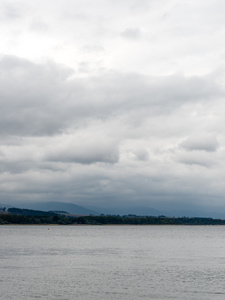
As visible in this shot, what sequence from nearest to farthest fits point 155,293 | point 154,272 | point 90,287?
point 155,293
point 90,287
point 154,272

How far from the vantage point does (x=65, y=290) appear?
61.7 meters

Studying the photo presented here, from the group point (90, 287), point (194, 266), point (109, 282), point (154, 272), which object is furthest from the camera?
point (194, 266)

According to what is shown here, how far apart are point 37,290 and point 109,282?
485 inches

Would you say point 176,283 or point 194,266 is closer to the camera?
point 176,283

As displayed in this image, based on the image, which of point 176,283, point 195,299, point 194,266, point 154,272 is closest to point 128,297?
point 195,299

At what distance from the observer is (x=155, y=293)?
5994 cm

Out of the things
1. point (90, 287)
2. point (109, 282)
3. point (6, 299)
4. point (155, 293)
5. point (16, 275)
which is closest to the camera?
point (6, 299)

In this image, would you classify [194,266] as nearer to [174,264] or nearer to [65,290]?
[174,264]

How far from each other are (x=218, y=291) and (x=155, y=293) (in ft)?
29.3

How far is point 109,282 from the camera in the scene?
68.5 meters

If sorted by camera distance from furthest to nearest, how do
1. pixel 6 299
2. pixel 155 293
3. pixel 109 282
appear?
pixel 109 282 → pixel 155 293 → pixel 6 299

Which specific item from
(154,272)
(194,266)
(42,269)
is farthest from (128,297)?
(194,266)

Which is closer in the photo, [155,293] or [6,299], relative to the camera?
[6,299]

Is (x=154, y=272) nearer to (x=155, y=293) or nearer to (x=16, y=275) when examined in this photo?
(x=155, y=293)
